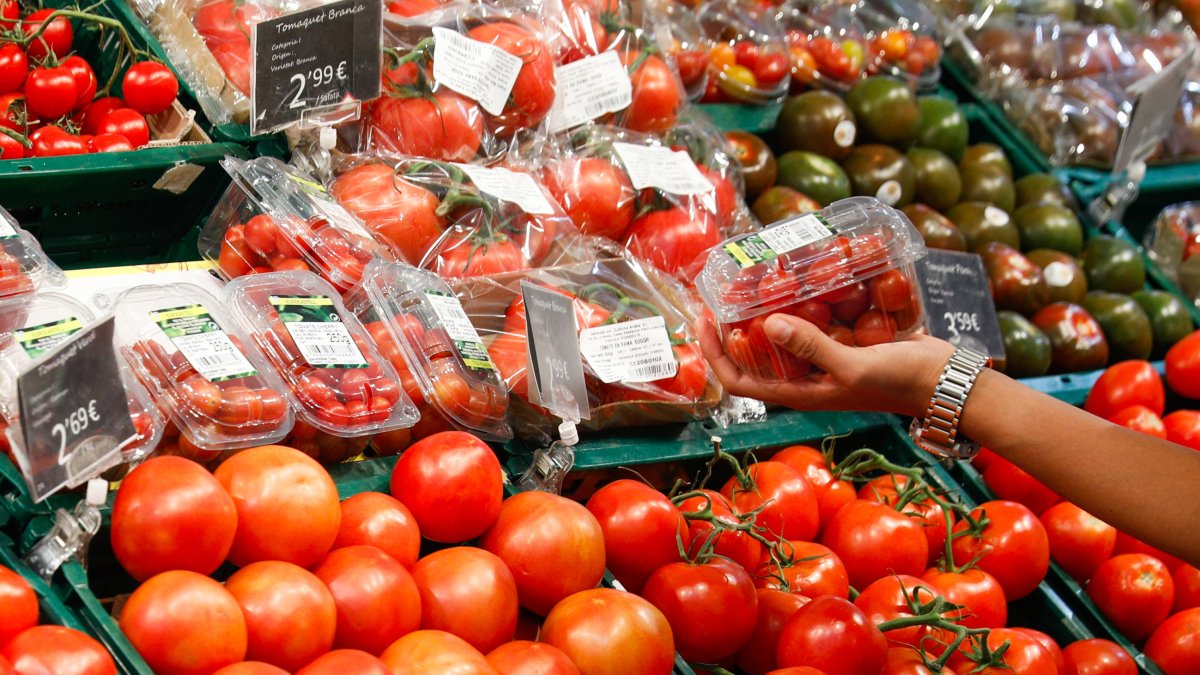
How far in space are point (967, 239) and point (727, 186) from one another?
0.90 metres

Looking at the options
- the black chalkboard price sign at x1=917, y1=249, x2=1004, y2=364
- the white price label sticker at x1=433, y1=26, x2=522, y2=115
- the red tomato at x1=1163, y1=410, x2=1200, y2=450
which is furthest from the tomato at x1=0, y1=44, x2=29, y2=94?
the red tomato at x1=1163, y1=410, x2=1200, y2=450

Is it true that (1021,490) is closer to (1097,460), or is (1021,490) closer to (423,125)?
(1097,460)

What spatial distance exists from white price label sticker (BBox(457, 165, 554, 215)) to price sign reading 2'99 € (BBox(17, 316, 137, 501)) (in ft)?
3.55

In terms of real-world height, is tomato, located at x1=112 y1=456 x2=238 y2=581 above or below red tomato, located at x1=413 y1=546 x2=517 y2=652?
above

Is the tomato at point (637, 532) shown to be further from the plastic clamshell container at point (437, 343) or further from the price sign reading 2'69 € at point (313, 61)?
the price sign reading 2'69 € at point (313, 61)

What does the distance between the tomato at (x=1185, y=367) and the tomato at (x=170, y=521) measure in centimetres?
264

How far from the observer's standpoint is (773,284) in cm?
192

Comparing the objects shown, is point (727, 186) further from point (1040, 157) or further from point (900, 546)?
point (1040, 157)

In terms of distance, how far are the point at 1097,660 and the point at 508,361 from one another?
3.91ft

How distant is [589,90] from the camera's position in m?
2.87

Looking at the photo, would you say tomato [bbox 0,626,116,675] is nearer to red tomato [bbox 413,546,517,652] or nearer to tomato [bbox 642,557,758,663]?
red tomato [bbox 413,546,517,652]

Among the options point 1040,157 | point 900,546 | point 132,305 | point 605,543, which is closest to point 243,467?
point 132,305

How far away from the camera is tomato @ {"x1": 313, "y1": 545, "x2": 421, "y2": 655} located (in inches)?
59.4

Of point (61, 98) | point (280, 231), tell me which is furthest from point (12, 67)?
point (280, 231)
